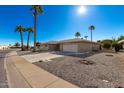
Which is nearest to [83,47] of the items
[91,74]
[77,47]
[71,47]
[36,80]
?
[77,47]

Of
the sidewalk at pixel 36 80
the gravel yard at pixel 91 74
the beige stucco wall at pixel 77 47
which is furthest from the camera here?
the beige stucco wall at pixel 77 47

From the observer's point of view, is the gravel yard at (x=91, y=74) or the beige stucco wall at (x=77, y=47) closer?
the gravel yard at (x=91, y=74)

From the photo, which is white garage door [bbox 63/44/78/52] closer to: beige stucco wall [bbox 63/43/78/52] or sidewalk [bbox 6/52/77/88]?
beige stucco wall [bbox 63/43/78/52]

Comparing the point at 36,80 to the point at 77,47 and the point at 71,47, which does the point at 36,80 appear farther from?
the point at 71,47

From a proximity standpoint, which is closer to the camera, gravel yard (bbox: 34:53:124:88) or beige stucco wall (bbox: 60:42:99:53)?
gravel yard (bbox: 34:53:124:88)

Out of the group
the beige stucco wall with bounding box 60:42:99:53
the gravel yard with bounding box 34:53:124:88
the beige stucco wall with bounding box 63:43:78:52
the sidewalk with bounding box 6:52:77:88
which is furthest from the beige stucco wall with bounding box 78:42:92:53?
the sidewalk with bounding box 6:52:77:88

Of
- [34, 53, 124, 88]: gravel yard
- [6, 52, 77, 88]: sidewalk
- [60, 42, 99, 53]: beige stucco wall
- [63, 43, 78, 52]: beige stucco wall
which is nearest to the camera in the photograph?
[6, 52, 77, 88]: sidewalk

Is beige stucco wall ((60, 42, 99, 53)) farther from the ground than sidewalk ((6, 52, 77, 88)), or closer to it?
farther from the ground

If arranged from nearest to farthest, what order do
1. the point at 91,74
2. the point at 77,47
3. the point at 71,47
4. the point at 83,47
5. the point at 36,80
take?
the point at 36,80 < the point at 91,74 < the point at 77,47 < the point at 83,47 < the point at 71,47

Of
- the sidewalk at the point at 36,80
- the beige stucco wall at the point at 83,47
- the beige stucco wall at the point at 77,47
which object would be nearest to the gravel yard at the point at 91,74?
the sidewalk at the point at 36,80

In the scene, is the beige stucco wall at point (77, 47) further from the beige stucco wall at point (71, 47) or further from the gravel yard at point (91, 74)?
the gravel yard at point (91, 74)
